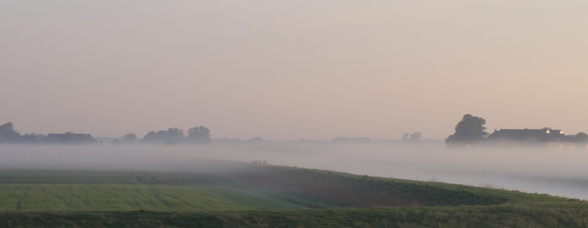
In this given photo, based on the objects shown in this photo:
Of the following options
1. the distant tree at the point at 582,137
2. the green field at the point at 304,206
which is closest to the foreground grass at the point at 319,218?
the green field at the point at 304,206

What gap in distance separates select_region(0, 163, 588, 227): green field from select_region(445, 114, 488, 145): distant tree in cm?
8703

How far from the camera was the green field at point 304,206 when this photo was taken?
72.8 feet

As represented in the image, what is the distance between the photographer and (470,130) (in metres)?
138

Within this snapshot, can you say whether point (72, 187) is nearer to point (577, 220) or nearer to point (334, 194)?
point (334, 194)

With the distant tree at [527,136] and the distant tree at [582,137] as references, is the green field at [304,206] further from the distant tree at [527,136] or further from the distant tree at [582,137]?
the distant tree at [582,137]

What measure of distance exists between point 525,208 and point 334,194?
22223 mm

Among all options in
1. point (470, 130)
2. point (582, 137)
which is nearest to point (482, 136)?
point (470, 130)

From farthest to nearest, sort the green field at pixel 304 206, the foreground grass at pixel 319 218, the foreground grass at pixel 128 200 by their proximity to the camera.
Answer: the foreground grass at pixel 128 200
the green field at pixel 304 206
the foreground grass at pixel 319 218

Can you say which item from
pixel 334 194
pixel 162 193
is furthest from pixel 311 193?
pixel 162 193

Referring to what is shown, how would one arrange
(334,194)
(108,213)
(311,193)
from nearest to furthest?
(108,213), (334,194), (311,193)

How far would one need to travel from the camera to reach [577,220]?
2267 centimetres

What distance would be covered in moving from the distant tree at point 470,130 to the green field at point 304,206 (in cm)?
8703

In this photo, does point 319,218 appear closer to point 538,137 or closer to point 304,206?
point 304,206

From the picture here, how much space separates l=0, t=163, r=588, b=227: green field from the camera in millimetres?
22188
